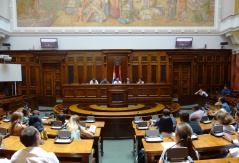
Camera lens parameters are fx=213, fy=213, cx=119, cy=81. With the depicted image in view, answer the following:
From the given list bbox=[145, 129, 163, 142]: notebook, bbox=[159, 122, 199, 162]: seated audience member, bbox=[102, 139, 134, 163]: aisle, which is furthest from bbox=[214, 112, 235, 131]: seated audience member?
bbox=[102, 139, 134, 163]: aisle

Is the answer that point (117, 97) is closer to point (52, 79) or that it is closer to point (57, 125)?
point (57, 125)

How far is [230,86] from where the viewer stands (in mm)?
13820

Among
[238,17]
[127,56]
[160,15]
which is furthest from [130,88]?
[238,17]

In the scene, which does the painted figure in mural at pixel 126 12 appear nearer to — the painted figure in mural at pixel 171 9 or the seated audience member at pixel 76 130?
the painted figure in mural at pixel 171 9

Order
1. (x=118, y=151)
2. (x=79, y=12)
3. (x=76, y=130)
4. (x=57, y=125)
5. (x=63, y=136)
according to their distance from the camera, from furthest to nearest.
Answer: (x=79, y=12)
(x=118, y=151)
(x=57, y=125)
(x=76, y=130)
(x=63, y=136)

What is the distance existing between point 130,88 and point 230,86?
7104 millimetres

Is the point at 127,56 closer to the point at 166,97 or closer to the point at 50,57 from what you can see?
the point at 166,97

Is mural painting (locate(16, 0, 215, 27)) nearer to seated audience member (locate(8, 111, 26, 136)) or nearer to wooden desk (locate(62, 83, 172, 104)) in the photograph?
wooden desk (locate(62, 83, 172, 104))

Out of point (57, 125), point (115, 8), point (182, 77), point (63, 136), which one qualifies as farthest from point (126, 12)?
point (63, 136)

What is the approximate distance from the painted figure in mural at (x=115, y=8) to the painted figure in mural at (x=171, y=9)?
3.23 m

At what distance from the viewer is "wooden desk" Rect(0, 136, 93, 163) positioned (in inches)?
131

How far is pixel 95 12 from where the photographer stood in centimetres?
1362

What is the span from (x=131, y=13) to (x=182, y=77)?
5.31 m

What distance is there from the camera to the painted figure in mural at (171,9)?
13703mm
